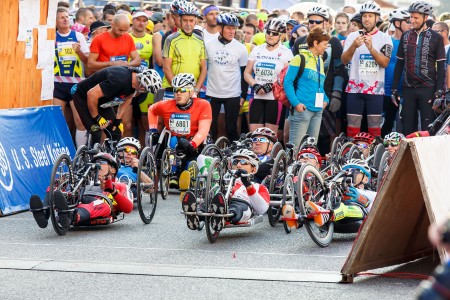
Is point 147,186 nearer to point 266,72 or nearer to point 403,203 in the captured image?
point 403,203

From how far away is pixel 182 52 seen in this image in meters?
15.4

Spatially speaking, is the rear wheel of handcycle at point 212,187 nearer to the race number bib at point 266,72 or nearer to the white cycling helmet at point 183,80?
the white cycling helmet at point 183,80

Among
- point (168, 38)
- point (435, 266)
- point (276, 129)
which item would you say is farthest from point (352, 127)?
point (435, 266)

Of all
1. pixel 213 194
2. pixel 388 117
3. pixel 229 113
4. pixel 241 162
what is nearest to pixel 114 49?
pixel 229 113

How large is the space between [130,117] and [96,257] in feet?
23.0

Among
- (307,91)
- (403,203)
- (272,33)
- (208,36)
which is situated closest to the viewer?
(403,203)

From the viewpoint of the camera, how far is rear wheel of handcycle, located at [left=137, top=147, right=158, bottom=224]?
11250mm

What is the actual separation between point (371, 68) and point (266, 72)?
152cm

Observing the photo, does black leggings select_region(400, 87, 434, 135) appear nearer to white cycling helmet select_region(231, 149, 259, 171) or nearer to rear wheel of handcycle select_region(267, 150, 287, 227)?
rear wheel of handcycle select_region(267, 150, 287, 227)

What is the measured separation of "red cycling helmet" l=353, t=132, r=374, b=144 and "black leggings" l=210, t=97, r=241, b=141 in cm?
196

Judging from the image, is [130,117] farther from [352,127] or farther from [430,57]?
[430,57]

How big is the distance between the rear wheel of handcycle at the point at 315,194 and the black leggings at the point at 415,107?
517 centimetres

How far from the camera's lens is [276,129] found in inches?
616

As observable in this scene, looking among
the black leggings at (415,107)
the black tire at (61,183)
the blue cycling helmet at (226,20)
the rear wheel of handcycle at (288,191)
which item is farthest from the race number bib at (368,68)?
the black tire at (61,183)
